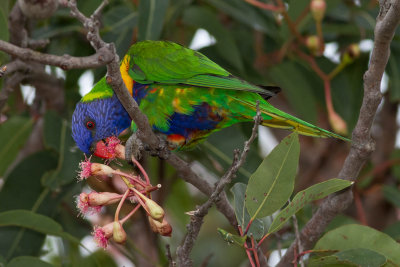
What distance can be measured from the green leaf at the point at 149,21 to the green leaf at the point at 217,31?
15.0 inches

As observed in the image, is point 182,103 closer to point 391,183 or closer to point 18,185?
point 18,185

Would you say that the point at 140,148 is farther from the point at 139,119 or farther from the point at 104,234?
the point at 104,234

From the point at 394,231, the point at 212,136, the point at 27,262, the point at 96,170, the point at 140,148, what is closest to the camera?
the point at 96,170

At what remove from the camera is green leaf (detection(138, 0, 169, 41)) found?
7.11 ft

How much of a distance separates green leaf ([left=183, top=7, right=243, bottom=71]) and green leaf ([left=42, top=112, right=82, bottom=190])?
2.58 ft

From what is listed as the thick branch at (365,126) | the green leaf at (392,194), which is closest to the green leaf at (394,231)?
the green leaf at (392,194)

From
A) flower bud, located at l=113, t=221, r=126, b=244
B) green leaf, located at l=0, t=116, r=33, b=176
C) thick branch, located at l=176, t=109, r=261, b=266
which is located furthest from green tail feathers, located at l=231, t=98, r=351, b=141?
green leaf, located at l=0, t=116, r=33, b=176

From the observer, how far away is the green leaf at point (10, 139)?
8.20 ft

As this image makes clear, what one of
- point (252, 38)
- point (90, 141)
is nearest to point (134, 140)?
point (90, 141)

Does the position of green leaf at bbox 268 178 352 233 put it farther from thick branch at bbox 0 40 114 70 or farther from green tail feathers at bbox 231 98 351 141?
thick branch at bbox 0 40 114 70

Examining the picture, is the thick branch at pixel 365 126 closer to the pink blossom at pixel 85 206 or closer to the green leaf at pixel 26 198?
the pink blossom at pixel 85 206

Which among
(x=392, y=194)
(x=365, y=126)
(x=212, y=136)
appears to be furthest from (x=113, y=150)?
(x=392, y=194)

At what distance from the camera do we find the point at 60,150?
2334mm

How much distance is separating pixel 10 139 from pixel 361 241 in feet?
5.45
